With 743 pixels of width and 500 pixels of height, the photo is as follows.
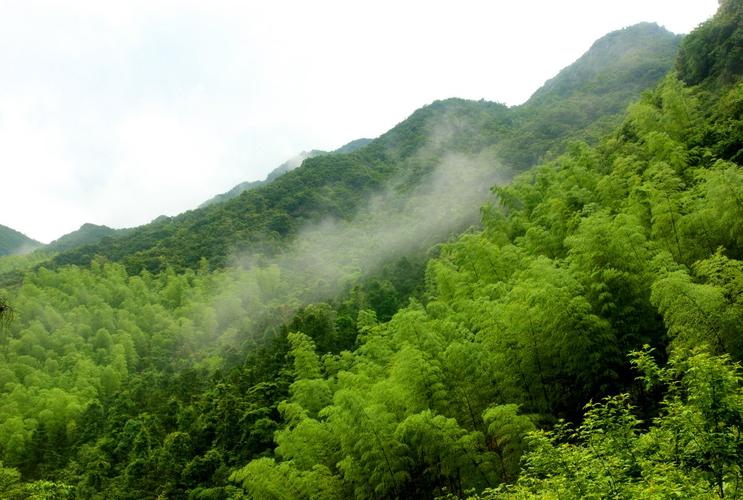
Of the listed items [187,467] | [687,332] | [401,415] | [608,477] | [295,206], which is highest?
[295,206]

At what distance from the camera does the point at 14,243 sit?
172500 mm

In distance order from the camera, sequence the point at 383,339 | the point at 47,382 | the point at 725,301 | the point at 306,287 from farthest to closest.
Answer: the point at 306,287 < the point at 47,382 < the point at 383,339 < the point at 725,301

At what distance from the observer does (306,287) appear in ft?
203

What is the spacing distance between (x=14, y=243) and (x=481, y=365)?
200883mm

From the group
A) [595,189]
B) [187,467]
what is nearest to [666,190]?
[595,189]

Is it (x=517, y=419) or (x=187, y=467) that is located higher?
(x=517, y=419)

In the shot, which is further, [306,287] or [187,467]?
[306,287]

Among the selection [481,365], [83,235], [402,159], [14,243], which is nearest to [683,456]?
[481,365]

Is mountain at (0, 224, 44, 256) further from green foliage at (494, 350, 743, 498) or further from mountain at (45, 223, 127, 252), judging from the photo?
green foliage at (494, 350, 743, 498)

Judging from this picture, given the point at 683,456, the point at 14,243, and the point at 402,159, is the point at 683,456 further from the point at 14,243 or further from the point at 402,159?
the point at 14,243

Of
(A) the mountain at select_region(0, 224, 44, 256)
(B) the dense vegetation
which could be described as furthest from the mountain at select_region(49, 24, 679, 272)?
(A) the mountain at select_region(0, 224, 44, 256)

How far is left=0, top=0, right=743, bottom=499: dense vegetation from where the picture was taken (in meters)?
9.03

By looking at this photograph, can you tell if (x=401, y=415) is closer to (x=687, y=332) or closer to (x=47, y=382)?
(x=687, y=332)

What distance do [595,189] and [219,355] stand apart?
121ft
